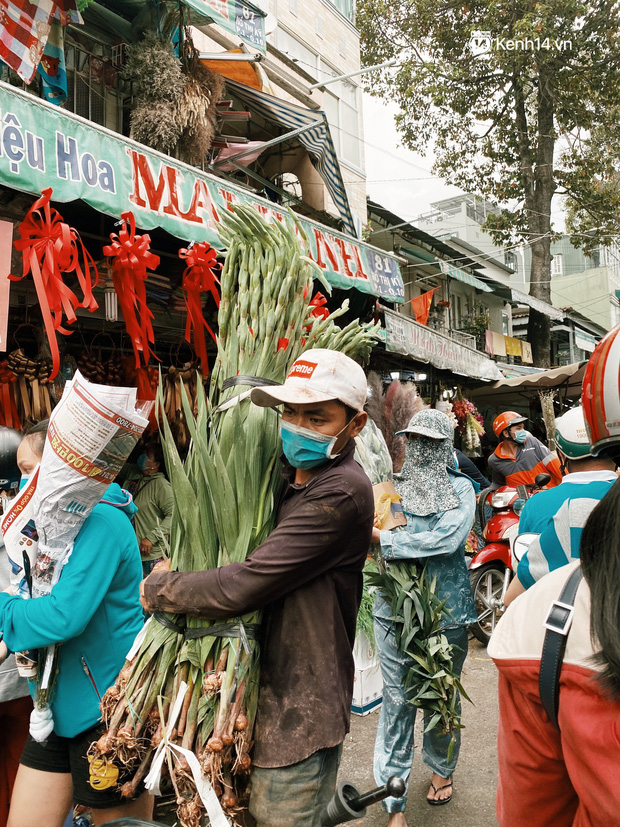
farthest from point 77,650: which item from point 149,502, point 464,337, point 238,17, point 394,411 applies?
point 464,337

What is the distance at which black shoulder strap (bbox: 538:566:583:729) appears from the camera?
0.98 meters

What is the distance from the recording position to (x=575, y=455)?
2389 mm

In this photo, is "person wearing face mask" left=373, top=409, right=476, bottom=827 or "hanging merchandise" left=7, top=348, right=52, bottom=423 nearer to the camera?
"person wearing face mask" left=373, top=409, right=476, bottom=827

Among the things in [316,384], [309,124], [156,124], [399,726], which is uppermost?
[309,124]

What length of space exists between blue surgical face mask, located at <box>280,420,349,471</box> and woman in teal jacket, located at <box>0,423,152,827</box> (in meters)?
0.71

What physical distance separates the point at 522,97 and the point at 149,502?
15.2 meters

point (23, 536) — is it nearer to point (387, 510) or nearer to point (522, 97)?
point (387, 510)

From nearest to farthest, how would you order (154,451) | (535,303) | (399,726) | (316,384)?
(316,384) < (399,726) < (154,451) < (535,303)

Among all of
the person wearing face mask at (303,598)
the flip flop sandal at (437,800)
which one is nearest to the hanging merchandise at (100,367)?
the flip flop sandal at (437,800)

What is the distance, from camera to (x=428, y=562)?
3088 millimetres

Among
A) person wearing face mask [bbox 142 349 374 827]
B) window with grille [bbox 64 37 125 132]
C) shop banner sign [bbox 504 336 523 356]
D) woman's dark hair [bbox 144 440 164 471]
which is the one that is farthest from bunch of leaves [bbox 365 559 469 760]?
shop banner sign [bbox 504 336 523 356]

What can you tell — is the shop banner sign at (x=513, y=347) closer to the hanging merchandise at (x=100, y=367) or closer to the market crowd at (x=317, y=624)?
the hanging merchandise at (x=100, y=367)

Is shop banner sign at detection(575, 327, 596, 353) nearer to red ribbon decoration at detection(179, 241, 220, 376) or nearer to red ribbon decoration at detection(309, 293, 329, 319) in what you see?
red ribbon decoration at detection(179, 241, 220, 376)

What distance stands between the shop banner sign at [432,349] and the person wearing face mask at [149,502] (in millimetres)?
3853
